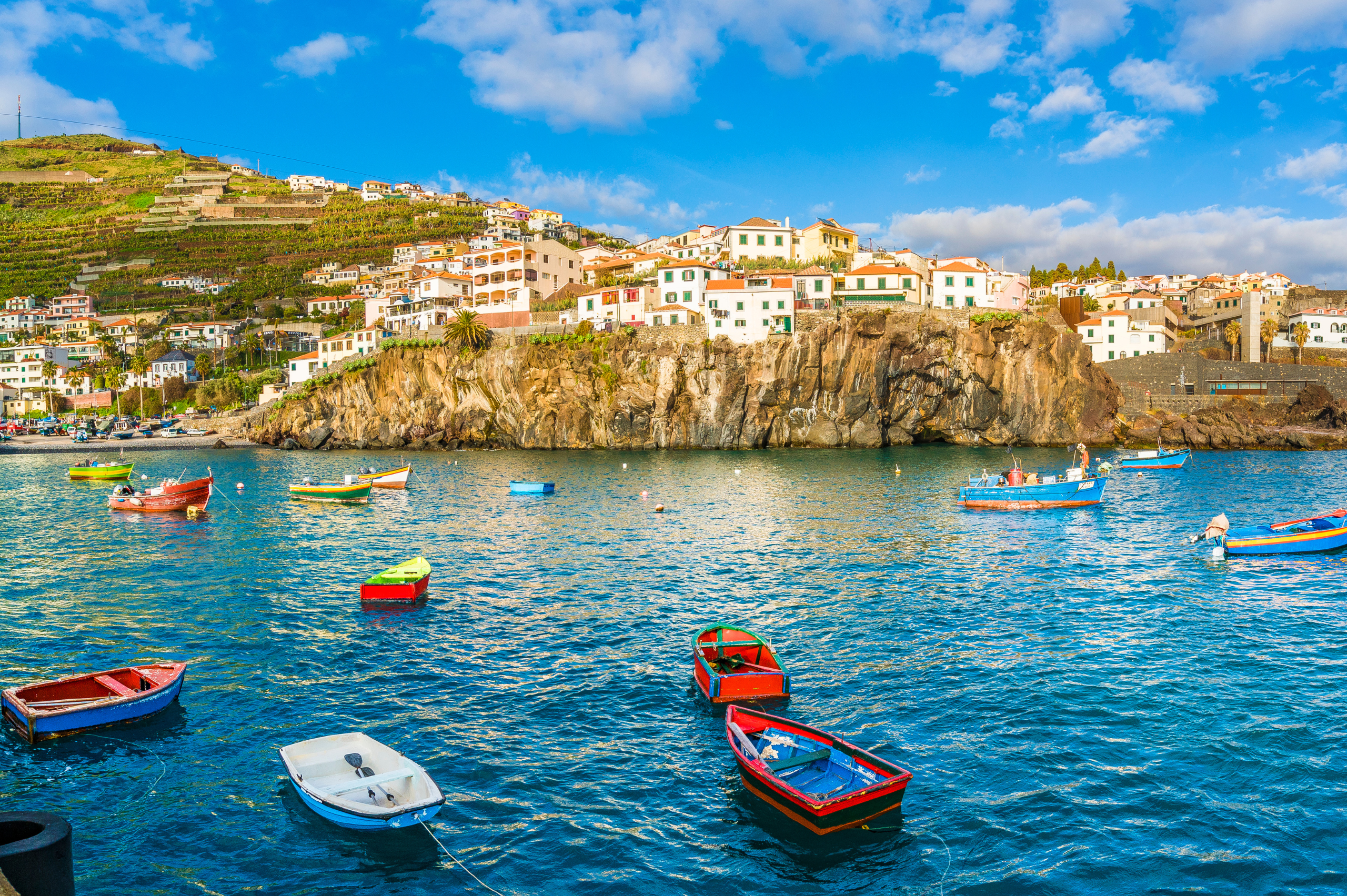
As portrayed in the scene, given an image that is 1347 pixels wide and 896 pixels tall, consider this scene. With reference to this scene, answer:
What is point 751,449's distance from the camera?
86000 millimetres

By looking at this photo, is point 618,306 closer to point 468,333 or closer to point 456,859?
point 468,333

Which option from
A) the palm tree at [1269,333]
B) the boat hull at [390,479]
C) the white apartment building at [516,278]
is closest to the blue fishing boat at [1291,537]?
the boat hull at [390,479]

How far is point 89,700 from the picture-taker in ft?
56.4

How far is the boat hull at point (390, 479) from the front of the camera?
5884 centimetres

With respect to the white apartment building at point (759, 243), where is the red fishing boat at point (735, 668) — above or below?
below

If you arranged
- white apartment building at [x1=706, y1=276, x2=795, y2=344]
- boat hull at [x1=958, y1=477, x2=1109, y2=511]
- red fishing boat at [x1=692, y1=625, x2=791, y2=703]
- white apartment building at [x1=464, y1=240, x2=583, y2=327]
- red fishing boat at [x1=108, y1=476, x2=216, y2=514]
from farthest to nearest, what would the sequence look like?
1. white apartment building at [x1=464, y1=240, x2=583, y2=327]
2. white apartment building at [x1=706, y1=276, x2=795, y2=344]
3. red fishing boat at [x1=108, y1=476, x2=216, y2=514]
4. boat hull at [x1=958, y1=477, x2=1109, y2=511]
5. red fishing boat at [x1=692, y1=625, x2=791, y2=703]

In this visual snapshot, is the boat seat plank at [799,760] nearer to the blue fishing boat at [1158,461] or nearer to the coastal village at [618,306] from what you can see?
the blue fishing boat at [1158,461]

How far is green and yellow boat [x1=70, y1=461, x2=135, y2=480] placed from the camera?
68.4 m

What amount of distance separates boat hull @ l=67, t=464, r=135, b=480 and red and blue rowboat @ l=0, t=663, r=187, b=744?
202ft

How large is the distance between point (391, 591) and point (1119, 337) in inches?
4079

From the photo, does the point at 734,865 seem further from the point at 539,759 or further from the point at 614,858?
the point at 539,759

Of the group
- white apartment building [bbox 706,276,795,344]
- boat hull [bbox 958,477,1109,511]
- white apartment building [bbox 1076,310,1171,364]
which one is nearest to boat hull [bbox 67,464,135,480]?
white apartment building [bbox 706,276,795,344]

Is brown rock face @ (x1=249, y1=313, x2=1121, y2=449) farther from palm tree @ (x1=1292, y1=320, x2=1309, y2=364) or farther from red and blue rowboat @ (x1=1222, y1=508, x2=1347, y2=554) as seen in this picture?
red and blue rowboat @ (x1=1222, y1=508, x2=1347, y2=554)

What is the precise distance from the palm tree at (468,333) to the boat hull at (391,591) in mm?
71225
